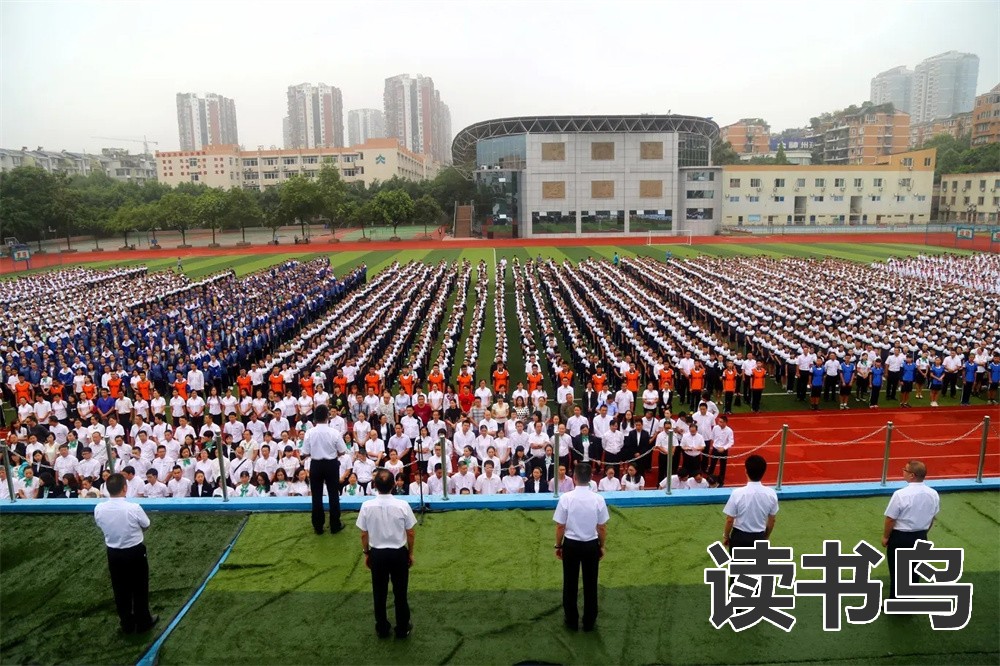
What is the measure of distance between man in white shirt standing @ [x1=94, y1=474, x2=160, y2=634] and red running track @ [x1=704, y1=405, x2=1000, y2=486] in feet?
27.2

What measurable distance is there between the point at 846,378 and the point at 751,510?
10308 mm

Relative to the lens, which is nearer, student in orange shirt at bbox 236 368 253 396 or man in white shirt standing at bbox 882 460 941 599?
man in white shirt standing at bbox 882 460 941 599

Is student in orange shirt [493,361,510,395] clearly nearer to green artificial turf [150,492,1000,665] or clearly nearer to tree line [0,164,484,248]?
green artificial turf [150,492,1000,665]

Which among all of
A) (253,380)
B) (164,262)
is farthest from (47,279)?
(253,380)

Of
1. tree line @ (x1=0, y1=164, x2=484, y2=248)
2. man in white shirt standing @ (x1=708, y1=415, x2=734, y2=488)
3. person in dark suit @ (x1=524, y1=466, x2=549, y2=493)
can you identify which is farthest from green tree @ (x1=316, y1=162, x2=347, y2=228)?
person in dark suit @ (x1=524, y1=466, x2=549, y2=493)

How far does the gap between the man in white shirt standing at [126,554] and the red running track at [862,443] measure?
27.2 feet

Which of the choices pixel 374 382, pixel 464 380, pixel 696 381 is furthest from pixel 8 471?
pixel 696 381

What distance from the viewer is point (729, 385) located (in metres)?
13.3

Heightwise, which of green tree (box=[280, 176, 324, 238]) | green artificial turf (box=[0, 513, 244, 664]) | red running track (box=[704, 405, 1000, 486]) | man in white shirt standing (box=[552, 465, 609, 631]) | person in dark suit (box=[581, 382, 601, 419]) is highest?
green tree (box=[280, 176, 324, 238])

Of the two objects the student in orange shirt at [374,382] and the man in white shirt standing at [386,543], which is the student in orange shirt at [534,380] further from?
the man in white shirt standing at [386,543]

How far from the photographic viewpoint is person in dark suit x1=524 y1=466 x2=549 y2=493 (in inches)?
325

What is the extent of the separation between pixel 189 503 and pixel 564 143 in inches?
2153

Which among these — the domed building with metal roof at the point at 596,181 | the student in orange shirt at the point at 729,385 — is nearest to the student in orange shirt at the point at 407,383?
the student in orange shirt at the point at 729,385

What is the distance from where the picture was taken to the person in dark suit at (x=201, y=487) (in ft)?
27.4
